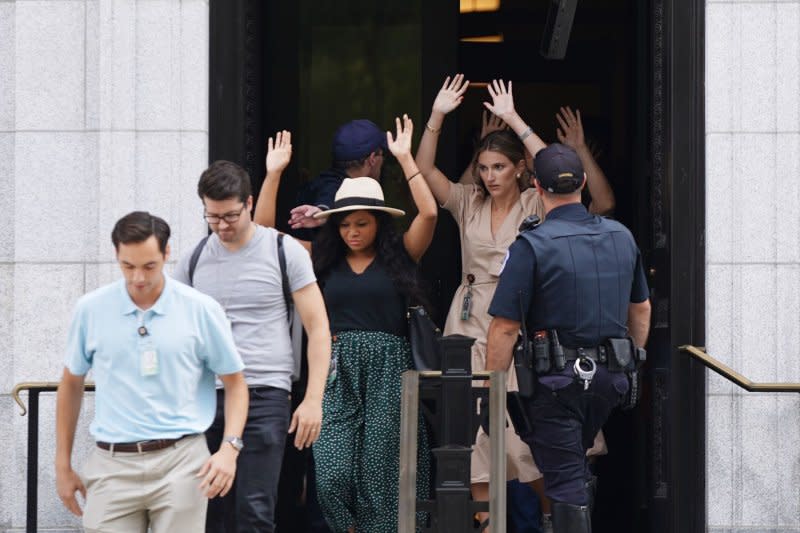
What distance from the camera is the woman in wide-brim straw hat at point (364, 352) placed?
7.70 m

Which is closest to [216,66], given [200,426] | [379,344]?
[379,344]

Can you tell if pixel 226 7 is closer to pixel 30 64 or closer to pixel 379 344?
pixel 30 64

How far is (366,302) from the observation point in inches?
305

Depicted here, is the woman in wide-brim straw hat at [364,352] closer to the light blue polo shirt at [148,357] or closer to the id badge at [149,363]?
the light blue polo shirt at [148,357]

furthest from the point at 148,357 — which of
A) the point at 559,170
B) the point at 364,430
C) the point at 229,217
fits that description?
the point at 559,170

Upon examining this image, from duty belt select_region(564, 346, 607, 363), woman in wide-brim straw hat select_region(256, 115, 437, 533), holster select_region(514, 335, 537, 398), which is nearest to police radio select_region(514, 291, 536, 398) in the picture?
holster select_region(514, 335, 537, 398)

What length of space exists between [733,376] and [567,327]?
1.08 metres

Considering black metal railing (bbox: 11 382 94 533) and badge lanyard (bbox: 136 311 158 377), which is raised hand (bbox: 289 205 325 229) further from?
badge lanyard (bbox: 136 311 158 377)

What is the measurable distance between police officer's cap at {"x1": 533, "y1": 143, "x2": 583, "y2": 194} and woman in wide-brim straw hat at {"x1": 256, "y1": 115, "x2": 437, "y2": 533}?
83 cm

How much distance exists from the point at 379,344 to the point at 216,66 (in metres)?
1.89

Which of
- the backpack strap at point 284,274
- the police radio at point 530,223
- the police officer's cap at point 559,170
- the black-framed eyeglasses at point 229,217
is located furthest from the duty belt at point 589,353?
the black-framed eyeglasses at point 229,217

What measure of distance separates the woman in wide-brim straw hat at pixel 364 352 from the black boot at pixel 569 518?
1089mm

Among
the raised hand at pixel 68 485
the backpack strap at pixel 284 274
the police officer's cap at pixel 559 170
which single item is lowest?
the raised hand at pixel 68 485

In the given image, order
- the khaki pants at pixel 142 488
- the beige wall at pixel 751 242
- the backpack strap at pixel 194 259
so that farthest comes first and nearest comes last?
the beige wall at pixel 751 242 < the backpack strap at pixel 194 259 < the khaki pants at pixel 142 488
